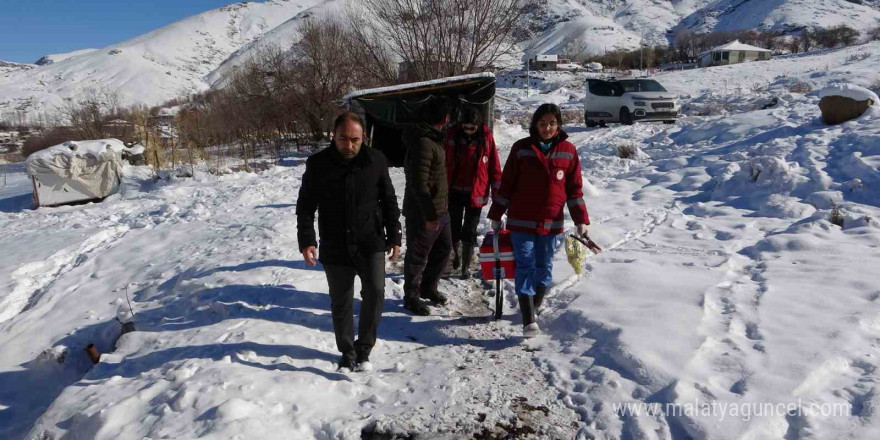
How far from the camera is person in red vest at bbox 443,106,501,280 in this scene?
4.25m

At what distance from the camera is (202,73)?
459ft

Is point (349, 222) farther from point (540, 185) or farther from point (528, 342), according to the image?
point (528, 342)

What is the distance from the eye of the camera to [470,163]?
429cm

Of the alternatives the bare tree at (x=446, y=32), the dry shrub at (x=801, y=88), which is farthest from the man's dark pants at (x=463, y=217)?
the dry shrub at (x=801, y=88)

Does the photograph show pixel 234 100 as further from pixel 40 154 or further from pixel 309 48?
pixel 40 154

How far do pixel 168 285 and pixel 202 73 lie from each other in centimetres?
15580

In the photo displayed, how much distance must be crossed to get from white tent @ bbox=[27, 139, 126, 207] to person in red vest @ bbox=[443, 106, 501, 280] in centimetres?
1174

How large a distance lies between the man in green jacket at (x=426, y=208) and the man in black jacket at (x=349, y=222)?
0.55 meters

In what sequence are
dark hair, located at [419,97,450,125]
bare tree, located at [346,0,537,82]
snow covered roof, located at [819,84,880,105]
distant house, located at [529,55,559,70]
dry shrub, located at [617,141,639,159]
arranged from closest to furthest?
1. dark hair, located at [419,97,450,125]
2. snow covered roof, located at [819,84,880,105]
3. dry shrub, located at [617,141,639,159]
4. bare tree, located at [346,0,537,82]
5. distant house, located at [529,55,559,70]

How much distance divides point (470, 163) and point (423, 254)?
0.92 metres

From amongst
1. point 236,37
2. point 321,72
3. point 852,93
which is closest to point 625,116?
point 852,93

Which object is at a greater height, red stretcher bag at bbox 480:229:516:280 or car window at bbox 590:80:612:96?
car window at bbox 590:80:612:96

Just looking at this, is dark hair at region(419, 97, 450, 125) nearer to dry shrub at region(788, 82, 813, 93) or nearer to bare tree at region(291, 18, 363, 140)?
bare tree at region(291, 18, 363, 140)

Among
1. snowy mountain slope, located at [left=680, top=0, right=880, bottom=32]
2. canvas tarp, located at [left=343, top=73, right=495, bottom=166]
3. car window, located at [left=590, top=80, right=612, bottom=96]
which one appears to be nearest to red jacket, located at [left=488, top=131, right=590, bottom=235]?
canvas tarp, located at [left=343, top=73, right=495, bottom=166]
